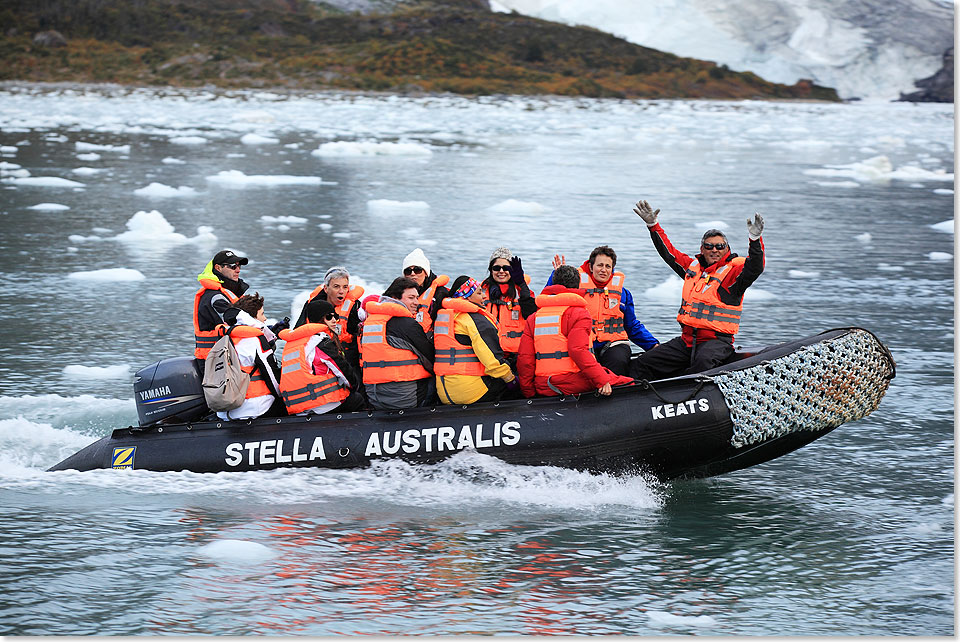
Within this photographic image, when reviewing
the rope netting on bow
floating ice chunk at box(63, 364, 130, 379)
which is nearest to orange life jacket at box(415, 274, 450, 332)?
the rope netting on bow

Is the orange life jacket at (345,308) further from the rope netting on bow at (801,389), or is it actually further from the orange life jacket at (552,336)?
the rope netting on bow at (801,389)

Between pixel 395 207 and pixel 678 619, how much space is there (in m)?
11.4

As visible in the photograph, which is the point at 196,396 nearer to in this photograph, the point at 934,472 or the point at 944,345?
the point at 934,472

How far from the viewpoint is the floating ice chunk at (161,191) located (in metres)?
16.6

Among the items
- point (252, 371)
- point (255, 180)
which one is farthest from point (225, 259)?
point (255, 180)

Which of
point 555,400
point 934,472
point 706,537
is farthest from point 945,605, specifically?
point 555,400

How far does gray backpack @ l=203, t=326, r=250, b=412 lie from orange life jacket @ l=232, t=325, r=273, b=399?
5 centimetres

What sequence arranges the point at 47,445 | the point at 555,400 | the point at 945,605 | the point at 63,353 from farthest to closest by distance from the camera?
the point at 63,353
the point at 47,445
the point at 555,400
the point at 945,605

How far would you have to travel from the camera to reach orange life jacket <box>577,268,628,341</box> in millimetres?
6484

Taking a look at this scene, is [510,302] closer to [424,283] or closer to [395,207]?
[424,283]

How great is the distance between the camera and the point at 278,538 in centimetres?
536

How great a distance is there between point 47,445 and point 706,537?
388cm

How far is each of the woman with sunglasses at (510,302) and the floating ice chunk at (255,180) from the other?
12.3 meters

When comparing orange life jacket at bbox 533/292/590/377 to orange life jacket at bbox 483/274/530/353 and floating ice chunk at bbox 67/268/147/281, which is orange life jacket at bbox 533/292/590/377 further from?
floating ice chunk at bbox 67/268/147/281
